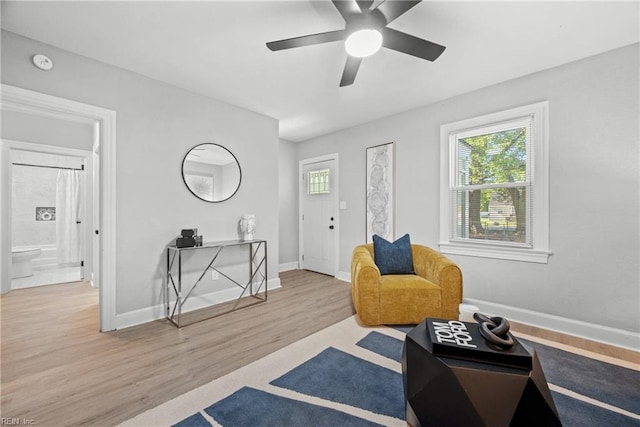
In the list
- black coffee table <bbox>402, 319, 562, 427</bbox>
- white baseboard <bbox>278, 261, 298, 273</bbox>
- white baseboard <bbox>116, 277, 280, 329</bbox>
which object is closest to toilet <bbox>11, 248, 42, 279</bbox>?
white baseboard <bbox>116, 277, 280, 329</bbox>

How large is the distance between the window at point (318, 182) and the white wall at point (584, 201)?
2264mm

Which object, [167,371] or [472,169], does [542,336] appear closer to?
[472,169]

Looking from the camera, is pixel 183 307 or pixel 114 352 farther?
pixel 183 307

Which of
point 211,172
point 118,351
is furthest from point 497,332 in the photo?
point 211,172

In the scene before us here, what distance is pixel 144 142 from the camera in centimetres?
269

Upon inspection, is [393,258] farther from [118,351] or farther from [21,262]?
[21,262]

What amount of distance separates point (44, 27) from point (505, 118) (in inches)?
163

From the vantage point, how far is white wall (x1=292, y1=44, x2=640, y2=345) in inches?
86.3

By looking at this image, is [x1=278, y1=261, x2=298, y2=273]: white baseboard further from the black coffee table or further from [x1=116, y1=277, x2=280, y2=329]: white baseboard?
the black coffee table

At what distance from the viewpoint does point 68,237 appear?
5.39 metres

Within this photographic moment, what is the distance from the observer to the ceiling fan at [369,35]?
1.56 m

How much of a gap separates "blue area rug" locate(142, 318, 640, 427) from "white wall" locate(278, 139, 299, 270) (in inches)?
120

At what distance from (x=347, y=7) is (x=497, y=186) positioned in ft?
7.79

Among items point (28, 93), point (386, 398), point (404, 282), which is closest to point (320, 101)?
point (404, 282)
